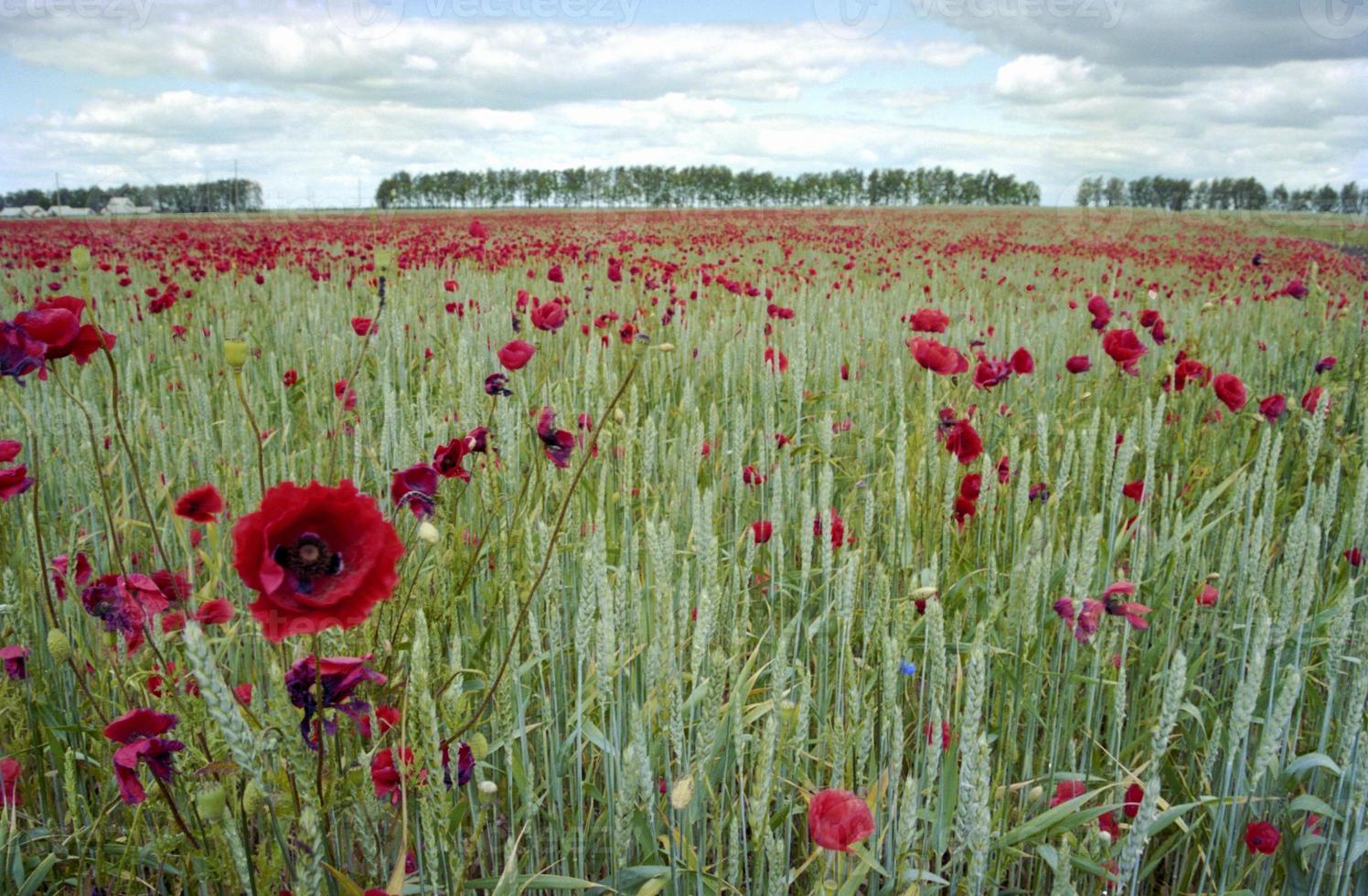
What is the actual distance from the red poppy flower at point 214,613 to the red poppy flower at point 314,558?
1.09ft

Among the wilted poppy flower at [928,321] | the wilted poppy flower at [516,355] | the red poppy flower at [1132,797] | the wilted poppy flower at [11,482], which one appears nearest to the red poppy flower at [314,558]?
the wilted poppy flower at [11,482]

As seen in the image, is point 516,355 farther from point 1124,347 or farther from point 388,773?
point 1124,347

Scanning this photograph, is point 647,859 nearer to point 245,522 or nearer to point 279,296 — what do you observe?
point 245,522

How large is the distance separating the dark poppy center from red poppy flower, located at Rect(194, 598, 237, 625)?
1.07ft

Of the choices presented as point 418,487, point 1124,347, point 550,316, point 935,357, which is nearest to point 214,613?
point 418,487

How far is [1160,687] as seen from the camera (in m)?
1.49

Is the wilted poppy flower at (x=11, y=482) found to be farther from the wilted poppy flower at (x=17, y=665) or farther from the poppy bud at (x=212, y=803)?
the poppy bud at (x=212, y=803)

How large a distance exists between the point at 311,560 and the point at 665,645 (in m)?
0.48

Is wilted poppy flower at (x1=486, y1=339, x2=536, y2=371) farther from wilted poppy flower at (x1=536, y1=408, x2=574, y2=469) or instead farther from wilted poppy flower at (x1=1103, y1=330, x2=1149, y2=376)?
wilted poppy flower at (x1=1103, y1=330, x2=1149, y2=376)

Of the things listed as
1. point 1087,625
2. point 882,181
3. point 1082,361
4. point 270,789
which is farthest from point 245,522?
point 882,181

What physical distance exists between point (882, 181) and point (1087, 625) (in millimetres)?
64623

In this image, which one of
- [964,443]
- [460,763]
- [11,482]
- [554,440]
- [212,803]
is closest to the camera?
[212,803]

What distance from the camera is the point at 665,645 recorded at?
1.10m

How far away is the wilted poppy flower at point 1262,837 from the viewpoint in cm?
109
